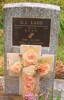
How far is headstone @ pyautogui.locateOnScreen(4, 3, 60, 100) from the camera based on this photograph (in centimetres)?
Result: 450

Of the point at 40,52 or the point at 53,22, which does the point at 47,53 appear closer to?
the point at 40,52

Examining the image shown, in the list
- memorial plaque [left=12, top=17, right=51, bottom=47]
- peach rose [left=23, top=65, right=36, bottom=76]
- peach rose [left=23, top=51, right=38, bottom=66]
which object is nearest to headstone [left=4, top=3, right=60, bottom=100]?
memorial plaque [left=12, top=17, right=51, bottom=47]

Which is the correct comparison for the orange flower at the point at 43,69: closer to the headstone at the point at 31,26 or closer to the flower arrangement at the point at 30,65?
the flower arrangement at the point at 30,65

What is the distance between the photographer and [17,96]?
194 inches

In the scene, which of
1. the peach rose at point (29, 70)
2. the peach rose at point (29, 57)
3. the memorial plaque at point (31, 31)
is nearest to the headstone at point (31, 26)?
the memorial plaque at point (31, 31)

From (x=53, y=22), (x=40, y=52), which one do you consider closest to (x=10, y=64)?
(x=40, y=52)

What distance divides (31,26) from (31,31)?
0.06 metres

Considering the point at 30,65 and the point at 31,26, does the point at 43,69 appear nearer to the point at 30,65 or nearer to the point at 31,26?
the point at 30,65

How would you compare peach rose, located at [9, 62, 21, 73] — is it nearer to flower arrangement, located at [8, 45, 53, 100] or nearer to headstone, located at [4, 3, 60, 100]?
flower arrangement, located at [8, 45, 53, 100]

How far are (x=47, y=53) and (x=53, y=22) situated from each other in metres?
0.42

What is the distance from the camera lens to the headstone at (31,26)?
4496mm

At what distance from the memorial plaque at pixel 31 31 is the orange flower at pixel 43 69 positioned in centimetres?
26

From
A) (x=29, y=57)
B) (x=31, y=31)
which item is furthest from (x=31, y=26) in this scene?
(x=29, y=57)

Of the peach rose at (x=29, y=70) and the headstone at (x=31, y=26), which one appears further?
the peach rose at (x=29, y=70)
